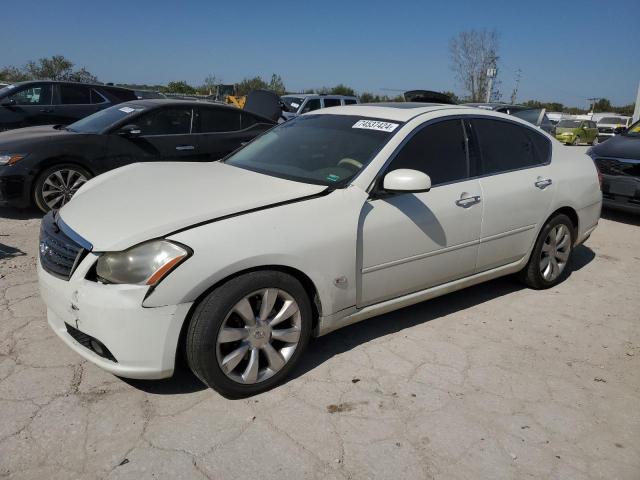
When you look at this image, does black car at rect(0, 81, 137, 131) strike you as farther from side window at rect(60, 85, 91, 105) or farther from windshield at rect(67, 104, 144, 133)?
windshield at rect(67, 104, 144, 133)

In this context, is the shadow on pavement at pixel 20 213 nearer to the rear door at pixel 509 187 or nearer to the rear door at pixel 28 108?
the rear door at pixel 28 108

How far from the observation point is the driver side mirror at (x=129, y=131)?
635cm

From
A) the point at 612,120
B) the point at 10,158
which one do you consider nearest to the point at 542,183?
the point at 10,158

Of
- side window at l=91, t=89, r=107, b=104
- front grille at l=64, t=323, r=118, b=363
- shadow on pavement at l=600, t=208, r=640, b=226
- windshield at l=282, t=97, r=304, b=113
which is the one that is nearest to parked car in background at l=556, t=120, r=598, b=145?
windshield at l=282, t=97, r=304, b=113

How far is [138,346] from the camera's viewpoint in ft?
8.19

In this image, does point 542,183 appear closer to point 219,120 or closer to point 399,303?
point 399,303

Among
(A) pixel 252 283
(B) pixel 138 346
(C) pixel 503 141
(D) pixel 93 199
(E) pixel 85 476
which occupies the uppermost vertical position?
(C) pixel 503 141

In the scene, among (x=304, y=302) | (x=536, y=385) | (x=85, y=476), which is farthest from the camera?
(x=536, y=385)

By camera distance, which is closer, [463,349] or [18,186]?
[463,349]

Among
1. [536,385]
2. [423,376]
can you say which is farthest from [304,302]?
[536,385]

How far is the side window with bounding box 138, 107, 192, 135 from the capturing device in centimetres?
655

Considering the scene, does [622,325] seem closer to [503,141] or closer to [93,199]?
[503,141]

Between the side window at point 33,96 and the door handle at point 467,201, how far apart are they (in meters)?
8.08

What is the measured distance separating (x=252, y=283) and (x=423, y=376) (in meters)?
1.21
